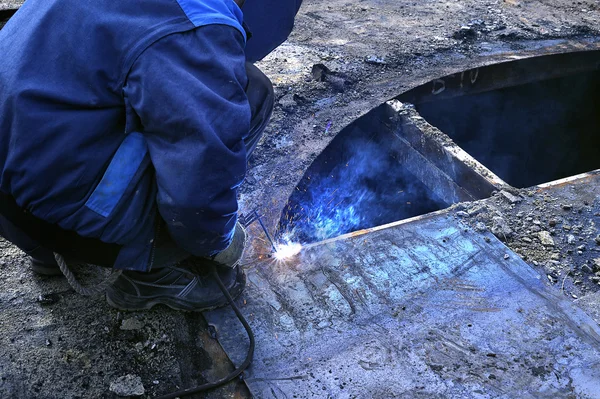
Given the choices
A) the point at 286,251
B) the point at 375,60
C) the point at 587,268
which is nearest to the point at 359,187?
the point at 375,60

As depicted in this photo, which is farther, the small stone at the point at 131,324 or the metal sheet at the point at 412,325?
the small stone at the point at 131,324

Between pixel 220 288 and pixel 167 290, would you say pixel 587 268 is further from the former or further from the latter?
pixel 167 290

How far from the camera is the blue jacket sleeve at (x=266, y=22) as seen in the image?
2096mm

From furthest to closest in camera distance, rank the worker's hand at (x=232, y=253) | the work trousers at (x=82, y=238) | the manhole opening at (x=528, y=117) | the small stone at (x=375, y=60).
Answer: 1. the manhole opening at (x=528, y=117)
2. the small stone at (x=375, y=60)
3. the worker's hand at (x=232, y=253)
4. the work trousers at (x=82, y=238)

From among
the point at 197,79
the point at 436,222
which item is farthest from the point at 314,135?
the point at 197,79

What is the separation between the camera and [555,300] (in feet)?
7.73

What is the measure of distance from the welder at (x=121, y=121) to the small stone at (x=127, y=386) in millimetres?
444

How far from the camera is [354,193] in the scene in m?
3.66

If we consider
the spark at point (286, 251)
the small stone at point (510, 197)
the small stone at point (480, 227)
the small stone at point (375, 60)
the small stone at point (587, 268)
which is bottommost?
the spark at point (286, 251)

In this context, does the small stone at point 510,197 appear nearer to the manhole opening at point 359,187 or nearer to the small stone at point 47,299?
Answer: the manhole opening at point 359,187

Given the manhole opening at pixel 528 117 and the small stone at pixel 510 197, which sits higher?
the small stone at pixel 510 197

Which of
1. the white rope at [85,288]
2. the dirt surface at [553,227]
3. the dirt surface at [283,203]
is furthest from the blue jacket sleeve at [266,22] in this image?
the dirt surface at [553,227]

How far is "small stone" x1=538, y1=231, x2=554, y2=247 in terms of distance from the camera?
2629 mm

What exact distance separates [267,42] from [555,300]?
1589 millimetres
